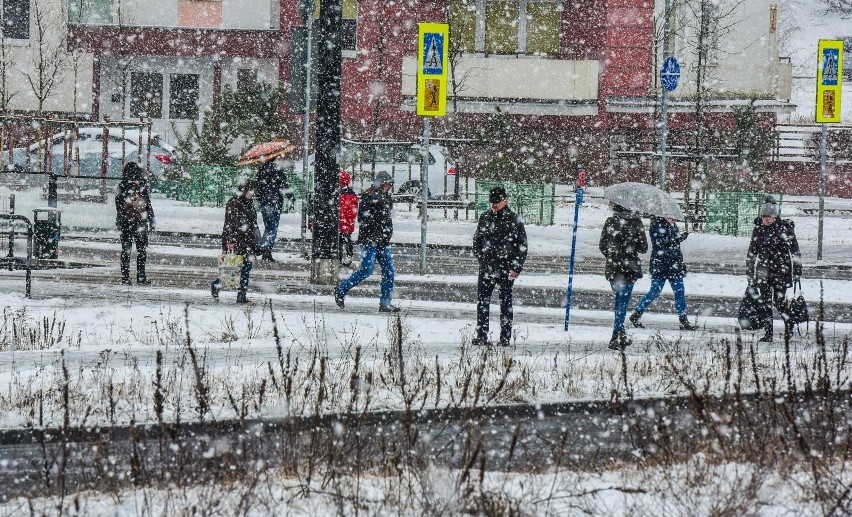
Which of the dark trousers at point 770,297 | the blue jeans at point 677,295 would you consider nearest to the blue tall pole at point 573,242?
the blue jeans at point 677,295

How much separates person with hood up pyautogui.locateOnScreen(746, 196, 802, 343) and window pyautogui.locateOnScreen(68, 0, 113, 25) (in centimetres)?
3573

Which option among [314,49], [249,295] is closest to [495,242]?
[249,295]

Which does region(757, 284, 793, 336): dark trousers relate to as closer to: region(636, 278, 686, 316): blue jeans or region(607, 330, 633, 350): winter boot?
region(636, 278, 686, 316): blue jeans

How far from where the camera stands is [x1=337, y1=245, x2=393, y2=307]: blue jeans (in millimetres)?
13680

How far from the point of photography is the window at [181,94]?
44.7 meters

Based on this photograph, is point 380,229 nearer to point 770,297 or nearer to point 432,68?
point 432,68

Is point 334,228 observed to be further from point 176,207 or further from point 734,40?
point 734,40

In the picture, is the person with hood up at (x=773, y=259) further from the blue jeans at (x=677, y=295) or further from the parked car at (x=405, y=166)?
the parked car at (x=405, y=166)

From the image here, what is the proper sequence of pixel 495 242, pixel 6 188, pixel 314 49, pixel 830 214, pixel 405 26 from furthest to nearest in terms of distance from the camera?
pixel 405 26
pixel 830 214
pixel 6 188
pixel 314 49
pixel 495 242

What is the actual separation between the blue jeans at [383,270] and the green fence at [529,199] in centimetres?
1421

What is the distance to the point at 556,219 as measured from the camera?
2962 cm

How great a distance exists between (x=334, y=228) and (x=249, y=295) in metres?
1.50

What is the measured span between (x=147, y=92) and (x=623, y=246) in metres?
35.4

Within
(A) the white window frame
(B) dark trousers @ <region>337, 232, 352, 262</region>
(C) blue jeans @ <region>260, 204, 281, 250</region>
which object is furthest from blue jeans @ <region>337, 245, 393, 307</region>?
(A) the white window frame
